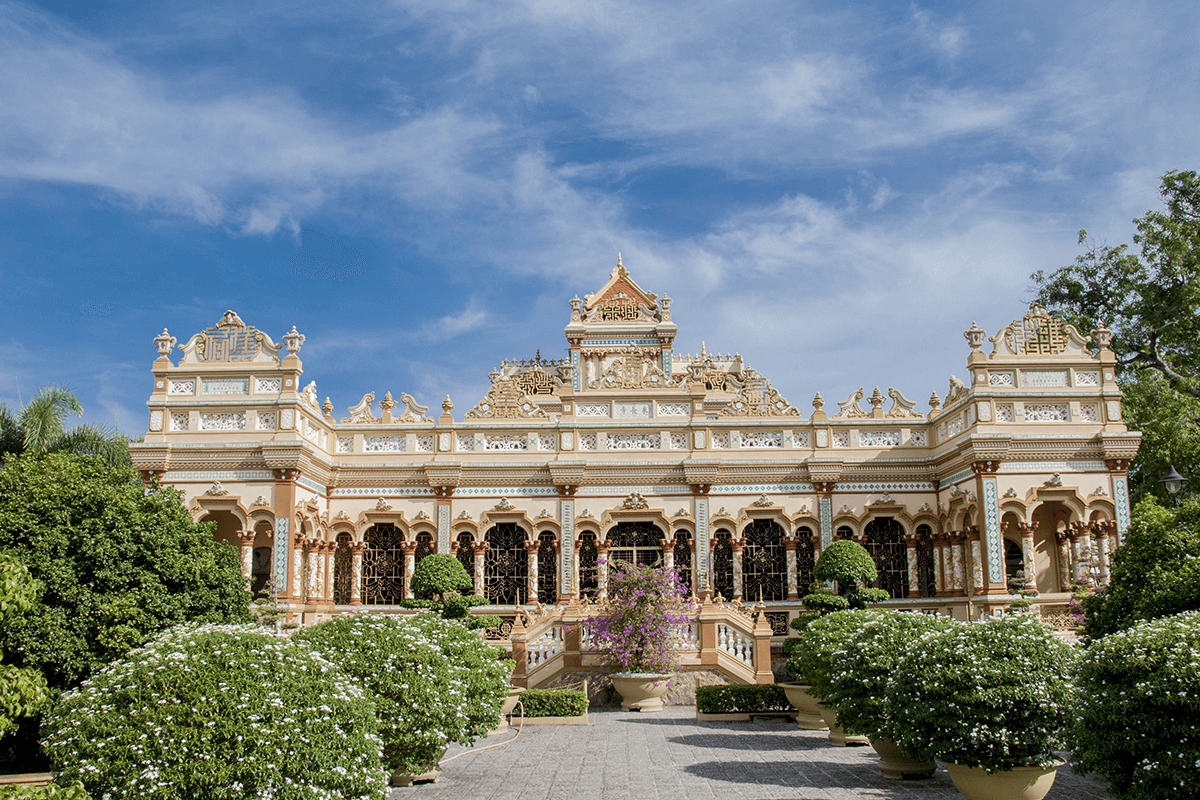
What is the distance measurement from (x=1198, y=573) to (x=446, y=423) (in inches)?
667

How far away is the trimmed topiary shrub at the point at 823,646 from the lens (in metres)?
12.8

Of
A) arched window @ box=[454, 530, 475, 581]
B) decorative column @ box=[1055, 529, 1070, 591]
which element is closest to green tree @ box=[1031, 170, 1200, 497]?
decorative column @ box=[1055, 529, 1070, 591]

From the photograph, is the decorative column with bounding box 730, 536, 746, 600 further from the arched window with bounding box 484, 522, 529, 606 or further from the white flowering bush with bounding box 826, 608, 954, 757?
the white flowering bush with bounding box 826, 608, 954, 757

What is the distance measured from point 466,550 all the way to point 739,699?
938 cm

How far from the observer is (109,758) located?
→ 22.0ft

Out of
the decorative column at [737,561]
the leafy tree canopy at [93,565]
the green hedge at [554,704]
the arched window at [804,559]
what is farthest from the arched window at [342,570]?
the leafy tree canopy at [93,565]

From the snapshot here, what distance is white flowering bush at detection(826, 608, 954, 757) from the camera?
10.7 meters

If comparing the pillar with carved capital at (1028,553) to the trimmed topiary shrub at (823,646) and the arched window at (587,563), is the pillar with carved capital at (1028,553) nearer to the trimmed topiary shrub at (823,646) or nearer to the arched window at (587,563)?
the trimmed topiary shrub at (823,646)

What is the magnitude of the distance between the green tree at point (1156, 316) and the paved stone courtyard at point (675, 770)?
16036mm

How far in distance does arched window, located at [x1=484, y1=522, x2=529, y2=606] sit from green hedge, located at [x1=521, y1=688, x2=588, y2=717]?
7.61 m

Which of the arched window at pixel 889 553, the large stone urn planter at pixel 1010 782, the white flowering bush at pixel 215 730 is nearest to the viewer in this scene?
the white flowering bush at pixel 215 730

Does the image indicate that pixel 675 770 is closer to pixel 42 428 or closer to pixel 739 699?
pixel 739 699

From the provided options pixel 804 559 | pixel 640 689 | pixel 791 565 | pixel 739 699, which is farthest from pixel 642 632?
pixel 804 559

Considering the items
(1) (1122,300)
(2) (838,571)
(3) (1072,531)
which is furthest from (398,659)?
(1) (1122,300)
